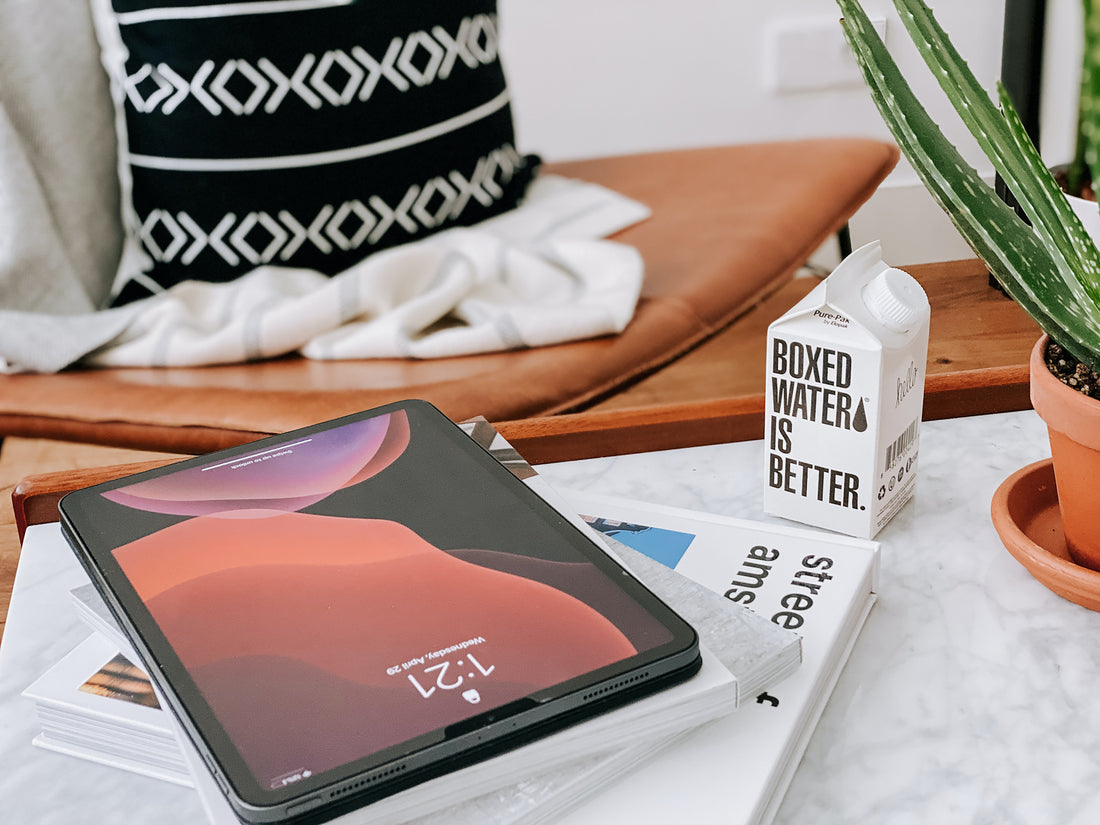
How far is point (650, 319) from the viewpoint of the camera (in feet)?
3.65

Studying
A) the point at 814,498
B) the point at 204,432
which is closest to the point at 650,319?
the point at 204,432

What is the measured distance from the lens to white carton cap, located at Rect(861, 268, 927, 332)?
20.4 inches

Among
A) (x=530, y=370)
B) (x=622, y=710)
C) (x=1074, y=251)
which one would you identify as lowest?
(x=530, y=370)

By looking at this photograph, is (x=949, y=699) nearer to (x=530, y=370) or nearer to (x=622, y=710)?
(x=622, y=710)

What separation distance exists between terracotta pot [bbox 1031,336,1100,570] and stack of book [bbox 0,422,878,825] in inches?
3.6

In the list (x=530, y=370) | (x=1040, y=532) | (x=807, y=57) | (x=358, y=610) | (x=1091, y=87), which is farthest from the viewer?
(x=807, y=57)

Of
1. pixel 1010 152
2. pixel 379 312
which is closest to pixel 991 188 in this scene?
pixel 1010 152

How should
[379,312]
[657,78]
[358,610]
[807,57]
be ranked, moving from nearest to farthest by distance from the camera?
1. [358,610]
2. [379,312]
3. [807,57]
4. [657,78]

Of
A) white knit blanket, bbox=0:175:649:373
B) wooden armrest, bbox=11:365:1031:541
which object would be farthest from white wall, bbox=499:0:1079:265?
wooden armrest, bbox=11:365:1031:541

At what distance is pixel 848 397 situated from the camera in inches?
21.1

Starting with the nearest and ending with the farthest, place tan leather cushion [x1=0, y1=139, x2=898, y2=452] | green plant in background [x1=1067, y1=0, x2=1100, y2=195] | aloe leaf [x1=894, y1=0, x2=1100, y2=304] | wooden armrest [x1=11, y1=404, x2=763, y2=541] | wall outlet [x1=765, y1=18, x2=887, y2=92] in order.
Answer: green plant in background [x1=1067, y1=0, x2=1100, y2=195] < aloe leaf [x1=894, y1=0, x2=1100, y2=304] < wooden armrest [x1=11, y1=404, x2=763, y2=541] < tan leather cushion [x1=0, y1=139, x2=898, y2=452] < wall outlet [x1=765, y1=18, x2=887, y2=92]

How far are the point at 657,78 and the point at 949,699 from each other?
1.42 m

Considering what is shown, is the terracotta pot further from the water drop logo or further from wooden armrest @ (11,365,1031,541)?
wooden armrest @ (11,365,1031,541)

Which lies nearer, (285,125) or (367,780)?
(367,780)
